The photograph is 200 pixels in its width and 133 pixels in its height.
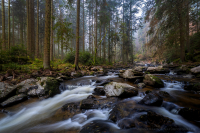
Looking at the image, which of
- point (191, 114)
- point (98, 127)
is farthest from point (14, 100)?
point (191, 114)

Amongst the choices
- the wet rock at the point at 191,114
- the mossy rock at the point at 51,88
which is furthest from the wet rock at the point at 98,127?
the mossy rock at the point at 51,88

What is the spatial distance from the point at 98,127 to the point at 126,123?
2.20 ft

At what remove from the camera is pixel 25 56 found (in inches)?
345

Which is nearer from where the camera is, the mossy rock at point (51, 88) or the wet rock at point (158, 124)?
the wet rock at point (158, 124)

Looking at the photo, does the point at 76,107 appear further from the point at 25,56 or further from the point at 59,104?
the point at 25,56

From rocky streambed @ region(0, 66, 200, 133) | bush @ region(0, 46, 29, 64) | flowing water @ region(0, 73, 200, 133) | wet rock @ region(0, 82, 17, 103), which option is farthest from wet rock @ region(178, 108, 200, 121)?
bush @ region(0, 46, 29, 64)

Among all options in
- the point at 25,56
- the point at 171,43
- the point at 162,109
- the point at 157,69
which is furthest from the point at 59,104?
the point at 171,43

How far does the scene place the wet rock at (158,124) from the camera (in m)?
1.92

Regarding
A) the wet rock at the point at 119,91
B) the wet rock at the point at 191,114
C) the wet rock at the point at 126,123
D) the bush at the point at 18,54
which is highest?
the bush at the point at 18,54

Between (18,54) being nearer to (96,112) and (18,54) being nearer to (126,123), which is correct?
(96,112)

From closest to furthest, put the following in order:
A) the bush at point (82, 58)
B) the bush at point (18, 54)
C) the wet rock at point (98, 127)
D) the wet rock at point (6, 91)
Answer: the wet rock at point (98, 127), the wet rock at point (6, 91), the bush at point (18, 54), the bush at point (82, 58)

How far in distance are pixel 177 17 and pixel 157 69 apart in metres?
5.72

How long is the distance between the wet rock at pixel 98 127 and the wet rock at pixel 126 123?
0.21m

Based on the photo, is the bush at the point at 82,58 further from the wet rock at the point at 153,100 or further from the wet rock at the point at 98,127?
the wet rock at the point at 98,127
